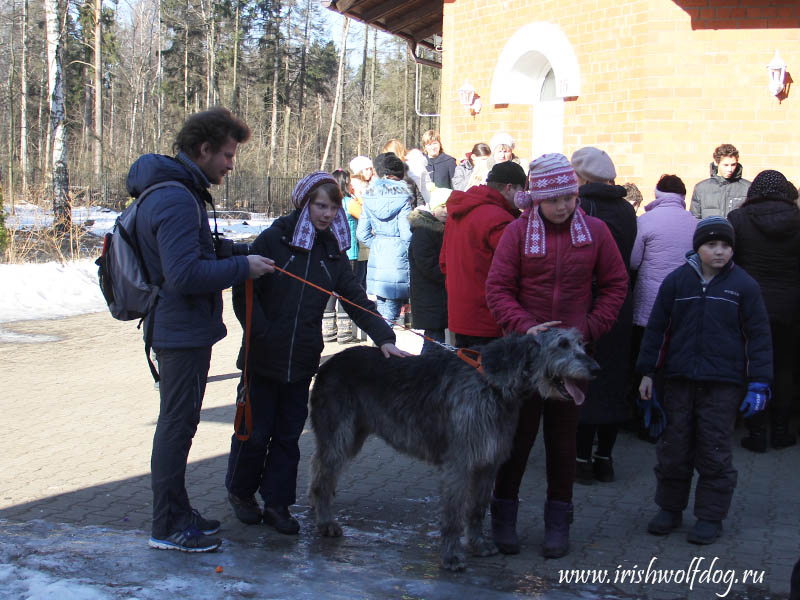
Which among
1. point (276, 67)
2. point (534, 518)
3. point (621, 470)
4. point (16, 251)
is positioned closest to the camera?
point (534, 518)

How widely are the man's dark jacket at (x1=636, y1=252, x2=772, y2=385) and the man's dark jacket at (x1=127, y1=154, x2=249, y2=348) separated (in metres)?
2.49

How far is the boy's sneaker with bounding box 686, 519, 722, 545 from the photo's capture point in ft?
14.9

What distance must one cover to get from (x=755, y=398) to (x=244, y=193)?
3580cm

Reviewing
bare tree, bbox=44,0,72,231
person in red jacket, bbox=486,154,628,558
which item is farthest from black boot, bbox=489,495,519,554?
bare tree, bbox=44,0,72,231

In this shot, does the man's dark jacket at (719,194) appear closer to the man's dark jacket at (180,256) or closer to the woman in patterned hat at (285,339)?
the woman in patterned hat at (285,339)

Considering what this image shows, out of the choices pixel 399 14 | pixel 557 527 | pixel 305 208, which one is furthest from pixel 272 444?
pixel 399 14

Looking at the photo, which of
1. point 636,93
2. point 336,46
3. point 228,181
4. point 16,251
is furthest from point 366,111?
point 636,93

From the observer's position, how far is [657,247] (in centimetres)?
603

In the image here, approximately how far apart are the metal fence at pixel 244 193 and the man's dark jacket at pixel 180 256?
33.2 m

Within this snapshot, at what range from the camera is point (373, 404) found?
448cm

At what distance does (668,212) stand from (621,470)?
1.96 metres

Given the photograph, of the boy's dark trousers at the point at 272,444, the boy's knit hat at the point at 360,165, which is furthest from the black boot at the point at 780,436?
the boy's knit hat at the point at 360,165

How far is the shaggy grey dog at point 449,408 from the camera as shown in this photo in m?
3.97

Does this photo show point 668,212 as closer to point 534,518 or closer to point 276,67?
point 534,518
